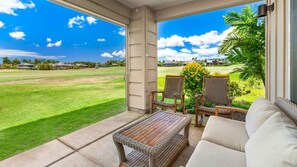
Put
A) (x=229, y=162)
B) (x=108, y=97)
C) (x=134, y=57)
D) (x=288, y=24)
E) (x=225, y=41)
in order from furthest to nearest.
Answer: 1. (x=108, y=97)
2. (x=134, y=57)
3. (x=225, y=41)
4. (x=288, y=24)
5. (x=229, y=162)

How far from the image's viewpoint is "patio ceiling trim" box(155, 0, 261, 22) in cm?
309

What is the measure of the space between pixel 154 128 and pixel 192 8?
2.99m

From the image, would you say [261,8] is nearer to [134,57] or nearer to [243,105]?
[243,105]

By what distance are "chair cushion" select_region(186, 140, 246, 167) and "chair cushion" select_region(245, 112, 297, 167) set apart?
22cm

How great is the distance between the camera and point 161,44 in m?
4.32

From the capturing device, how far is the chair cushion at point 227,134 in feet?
4.66

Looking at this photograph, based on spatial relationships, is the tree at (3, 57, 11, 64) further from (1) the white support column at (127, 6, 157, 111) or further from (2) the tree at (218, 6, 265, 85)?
(2) the tree at (218, 6, 265, 85)

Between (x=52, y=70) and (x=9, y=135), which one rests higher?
(x=52, y=70)

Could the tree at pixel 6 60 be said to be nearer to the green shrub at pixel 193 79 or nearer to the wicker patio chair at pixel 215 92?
the wicker patio chair at pixel 215 92

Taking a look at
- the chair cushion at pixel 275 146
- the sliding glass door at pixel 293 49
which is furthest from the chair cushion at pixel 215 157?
the sliding glass door at pixel 293 49

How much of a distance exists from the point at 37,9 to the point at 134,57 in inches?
83.9

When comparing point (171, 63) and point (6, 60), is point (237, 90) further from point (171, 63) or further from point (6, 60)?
point (6, 60)

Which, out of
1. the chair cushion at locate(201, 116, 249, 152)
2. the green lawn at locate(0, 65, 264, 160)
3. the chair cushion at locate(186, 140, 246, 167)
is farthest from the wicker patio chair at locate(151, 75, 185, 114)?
the chair cushion at locate(186, 140, 246, 167)

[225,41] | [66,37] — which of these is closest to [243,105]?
[225,41]
